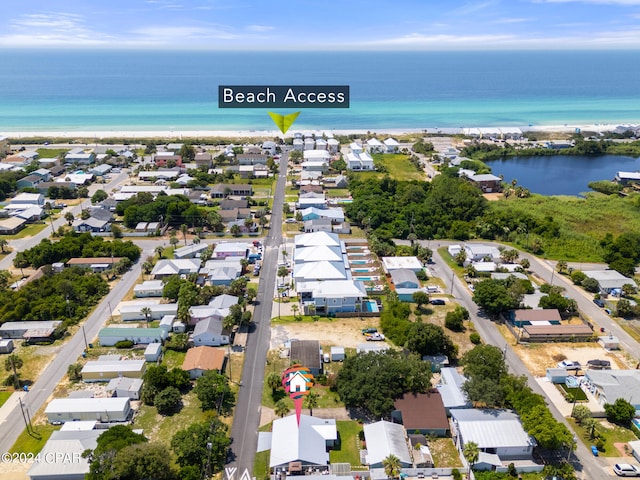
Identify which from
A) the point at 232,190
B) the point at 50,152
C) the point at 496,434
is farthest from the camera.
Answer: the point at 50,152

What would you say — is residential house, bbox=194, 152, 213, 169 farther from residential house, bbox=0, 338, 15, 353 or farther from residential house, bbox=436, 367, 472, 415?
residential house, bbox=436, 367, 472, 415

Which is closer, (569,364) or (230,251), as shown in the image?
(569,364)

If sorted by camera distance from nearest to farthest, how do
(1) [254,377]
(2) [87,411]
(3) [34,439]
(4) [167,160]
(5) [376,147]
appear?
(3) [34,439], (2) [87,411], (1) [254,377], (4) [167,160], (5) [376,147]

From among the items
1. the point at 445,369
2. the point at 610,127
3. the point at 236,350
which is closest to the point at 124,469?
the point at 236,350

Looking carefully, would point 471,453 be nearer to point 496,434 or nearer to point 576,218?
point 496,434

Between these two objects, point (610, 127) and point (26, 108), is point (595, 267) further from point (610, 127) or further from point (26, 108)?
point (26, 108)

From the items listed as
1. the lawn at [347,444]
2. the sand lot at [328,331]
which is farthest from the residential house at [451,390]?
the sand lot at [328,331]

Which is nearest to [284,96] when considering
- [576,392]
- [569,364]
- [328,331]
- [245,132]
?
[328,331]
